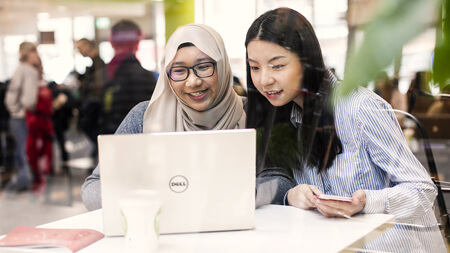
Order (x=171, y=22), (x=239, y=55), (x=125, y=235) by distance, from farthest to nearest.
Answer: (x=239, y=55), (x=171, y=22), (x=125, y=235)

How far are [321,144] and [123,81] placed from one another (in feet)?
1.46

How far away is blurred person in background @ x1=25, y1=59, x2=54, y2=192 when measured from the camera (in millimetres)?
1401

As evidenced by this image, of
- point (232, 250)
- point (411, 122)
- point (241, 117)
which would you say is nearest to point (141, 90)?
point (241, 117)

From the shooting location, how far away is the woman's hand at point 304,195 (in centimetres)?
91

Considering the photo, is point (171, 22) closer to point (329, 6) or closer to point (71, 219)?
point (329, 6)

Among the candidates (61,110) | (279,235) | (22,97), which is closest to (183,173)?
(279,235)

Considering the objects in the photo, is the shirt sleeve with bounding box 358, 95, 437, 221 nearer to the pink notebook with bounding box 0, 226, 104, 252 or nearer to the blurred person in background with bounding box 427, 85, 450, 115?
the blurred person in background with bounding box 427, 85, 450, 115

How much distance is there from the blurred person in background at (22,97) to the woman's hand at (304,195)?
857 millimetres

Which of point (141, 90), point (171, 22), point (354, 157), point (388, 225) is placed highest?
Answer: point (171, 22)

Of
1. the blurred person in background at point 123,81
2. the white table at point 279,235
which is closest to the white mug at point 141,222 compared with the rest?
the white table at point 279,235

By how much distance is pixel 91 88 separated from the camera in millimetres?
1083

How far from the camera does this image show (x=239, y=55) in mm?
940

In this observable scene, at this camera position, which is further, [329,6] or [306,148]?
[306,148]

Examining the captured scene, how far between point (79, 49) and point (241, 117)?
45 centimetres
